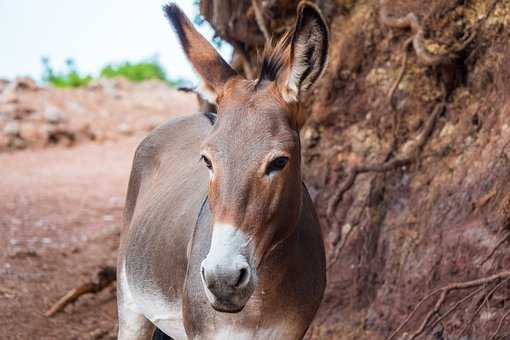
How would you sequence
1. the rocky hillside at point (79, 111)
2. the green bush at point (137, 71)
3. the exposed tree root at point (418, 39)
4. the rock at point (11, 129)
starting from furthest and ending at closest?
the green bush at point (137, 71)
the rocky hillside at point (79, 111)
the rock at point (11, 129)
the exposed tree root at point (418, 39)

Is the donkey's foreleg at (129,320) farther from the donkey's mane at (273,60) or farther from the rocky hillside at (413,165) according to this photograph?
the donkey's mane at (273,60)

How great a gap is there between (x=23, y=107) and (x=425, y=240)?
490 inches

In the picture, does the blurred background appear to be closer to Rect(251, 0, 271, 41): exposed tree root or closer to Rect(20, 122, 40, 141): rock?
Rect(251, 0, 271, 41): exposed tree root

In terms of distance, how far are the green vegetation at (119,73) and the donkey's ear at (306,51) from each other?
18.0m

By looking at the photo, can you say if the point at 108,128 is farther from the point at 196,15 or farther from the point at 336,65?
the point at 336,65

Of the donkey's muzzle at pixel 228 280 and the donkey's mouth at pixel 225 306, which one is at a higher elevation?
the donkey's muzzle at pixel 228 280

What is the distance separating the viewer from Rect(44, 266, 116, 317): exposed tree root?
6.86m

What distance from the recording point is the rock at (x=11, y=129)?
1616 centimetres

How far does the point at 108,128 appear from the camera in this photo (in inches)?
696

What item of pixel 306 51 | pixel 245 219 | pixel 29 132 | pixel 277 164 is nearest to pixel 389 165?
pixel 306 51

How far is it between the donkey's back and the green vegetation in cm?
1611

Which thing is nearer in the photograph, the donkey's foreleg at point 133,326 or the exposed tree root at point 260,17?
the donkey's foreleg at point 133,326

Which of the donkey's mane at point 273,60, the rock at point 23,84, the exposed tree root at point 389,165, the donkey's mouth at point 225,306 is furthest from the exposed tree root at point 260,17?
the rock at point 23,84

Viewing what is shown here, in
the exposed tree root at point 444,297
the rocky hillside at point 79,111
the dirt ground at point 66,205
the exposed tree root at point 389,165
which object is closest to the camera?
the exposed tree root at point 444,297
